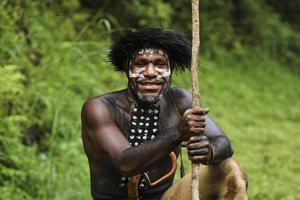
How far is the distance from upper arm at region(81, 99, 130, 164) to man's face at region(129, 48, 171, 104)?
0.21 m

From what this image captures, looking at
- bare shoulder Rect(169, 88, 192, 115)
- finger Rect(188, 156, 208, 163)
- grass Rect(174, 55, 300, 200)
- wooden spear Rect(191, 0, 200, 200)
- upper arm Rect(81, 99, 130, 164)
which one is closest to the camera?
wooden spear Rect(191, 0, 200, 200)

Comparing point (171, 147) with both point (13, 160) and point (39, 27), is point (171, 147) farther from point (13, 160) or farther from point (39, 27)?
point (39, 27)

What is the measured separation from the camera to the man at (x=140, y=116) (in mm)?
3807

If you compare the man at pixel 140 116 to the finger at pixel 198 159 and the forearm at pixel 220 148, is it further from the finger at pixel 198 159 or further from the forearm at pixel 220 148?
the finger at pixel 198 159

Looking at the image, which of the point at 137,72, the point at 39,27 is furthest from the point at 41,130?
the point at 137,72

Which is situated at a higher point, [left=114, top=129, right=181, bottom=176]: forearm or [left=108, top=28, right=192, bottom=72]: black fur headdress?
Answer: [left=108, top=28, right=192, bottom=72]: black fur headdress

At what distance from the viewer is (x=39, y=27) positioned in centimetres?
784

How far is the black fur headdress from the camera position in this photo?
393 centimetres

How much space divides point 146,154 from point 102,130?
14.6 inches

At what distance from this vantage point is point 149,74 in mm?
3875

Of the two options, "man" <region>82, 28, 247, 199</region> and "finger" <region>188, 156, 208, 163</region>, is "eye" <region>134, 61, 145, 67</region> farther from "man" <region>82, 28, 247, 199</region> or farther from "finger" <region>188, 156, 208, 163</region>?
"finger" <region>188, 156, 208, 163</region>

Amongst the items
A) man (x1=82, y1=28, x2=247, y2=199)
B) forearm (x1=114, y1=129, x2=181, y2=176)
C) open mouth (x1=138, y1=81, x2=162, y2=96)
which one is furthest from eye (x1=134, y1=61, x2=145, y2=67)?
forearm (x1=114, y1=129, x2=181, y2=176)

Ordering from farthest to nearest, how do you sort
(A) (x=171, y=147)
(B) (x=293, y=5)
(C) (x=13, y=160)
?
1. (B) (x=293, y=5)
2. (C) (x=13, y=160)
3. (A) (x=171, y=147)

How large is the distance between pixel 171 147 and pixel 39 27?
182 inches
